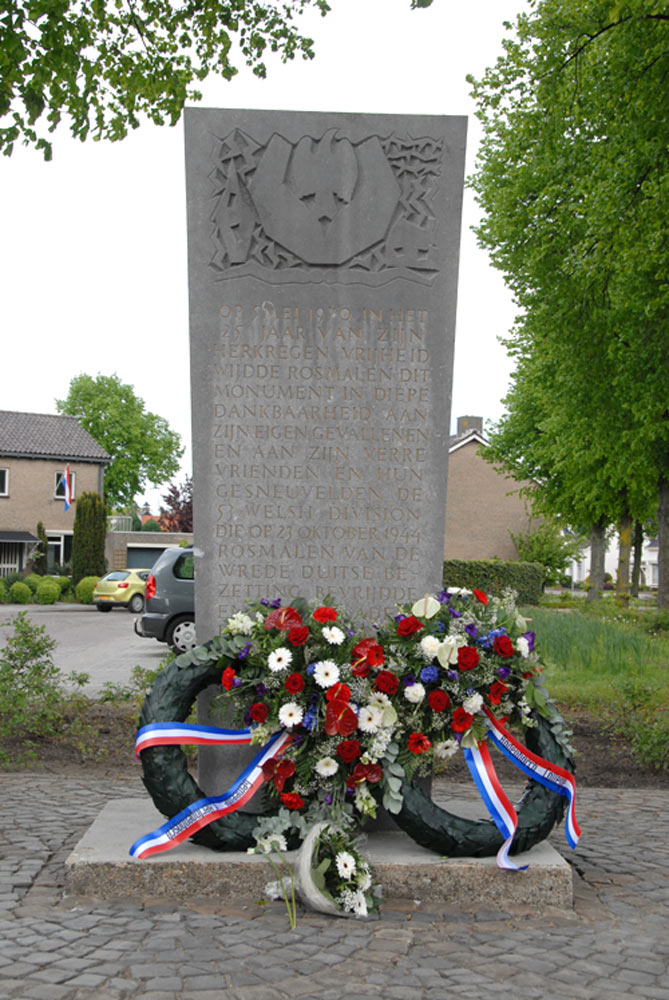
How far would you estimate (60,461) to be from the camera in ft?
167

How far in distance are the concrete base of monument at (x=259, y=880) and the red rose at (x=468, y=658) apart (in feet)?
2.96

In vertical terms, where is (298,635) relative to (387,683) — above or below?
above

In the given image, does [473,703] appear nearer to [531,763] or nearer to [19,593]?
[531,763]

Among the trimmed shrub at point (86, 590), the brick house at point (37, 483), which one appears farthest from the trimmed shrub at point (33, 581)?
the brick house at point (37, 483)

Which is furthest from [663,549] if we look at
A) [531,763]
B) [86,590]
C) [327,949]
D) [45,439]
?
[45,439]

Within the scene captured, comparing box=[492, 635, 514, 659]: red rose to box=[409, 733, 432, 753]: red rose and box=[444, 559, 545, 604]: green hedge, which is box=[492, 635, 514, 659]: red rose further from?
box=[444, 559, 545, 604]: green hedge

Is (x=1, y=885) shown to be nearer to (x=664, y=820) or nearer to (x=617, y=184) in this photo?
(x=664, y=820)

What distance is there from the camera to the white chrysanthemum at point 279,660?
4.74 metres

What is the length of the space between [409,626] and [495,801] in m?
0.91

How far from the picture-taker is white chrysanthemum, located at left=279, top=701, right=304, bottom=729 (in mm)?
4742

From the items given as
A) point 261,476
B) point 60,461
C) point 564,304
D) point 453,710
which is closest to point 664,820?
point 453,710

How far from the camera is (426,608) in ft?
16.4

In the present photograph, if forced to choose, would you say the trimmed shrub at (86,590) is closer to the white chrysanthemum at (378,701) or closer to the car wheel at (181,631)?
the car wheel at (181,631)

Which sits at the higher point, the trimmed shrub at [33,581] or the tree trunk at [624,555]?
the tree trunk at [624,555]
